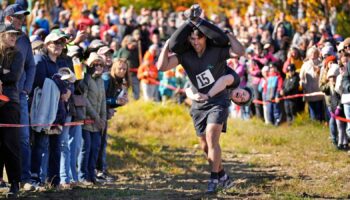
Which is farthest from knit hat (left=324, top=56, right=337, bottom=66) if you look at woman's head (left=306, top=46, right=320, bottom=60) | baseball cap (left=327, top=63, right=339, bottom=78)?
woman's head (left=306, top=46, right=320, bottom=60)

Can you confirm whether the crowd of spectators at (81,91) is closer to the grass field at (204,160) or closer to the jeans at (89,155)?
the jeans at (89,155)

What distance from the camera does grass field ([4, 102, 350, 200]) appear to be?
11.3 meters

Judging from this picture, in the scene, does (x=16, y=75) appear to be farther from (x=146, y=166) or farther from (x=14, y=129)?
(x=146, y=166)

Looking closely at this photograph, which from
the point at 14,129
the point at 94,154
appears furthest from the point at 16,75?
the point at 94,154

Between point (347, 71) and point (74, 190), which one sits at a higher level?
point (347, 71)

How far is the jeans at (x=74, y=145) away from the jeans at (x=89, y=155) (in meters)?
0.30

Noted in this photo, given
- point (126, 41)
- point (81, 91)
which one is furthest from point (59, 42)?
point (126, 41)

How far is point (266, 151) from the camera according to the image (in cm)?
1642

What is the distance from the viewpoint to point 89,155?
1298cm

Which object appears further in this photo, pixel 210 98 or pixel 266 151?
pixel 266 151

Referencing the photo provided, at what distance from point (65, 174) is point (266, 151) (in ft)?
17.8

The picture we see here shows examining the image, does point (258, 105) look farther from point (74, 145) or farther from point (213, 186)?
point (213, 186)

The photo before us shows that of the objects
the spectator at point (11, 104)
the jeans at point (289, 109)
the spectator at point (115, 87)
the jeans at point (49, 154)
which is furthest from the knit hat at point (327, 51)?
the spectator at point (11, 104)

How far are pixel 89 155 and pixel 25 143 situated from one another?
1.91 metres
